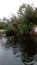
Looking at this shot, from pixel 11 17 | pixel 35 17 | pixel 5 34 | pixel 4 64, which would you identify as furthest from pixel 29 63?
pixel 5 34

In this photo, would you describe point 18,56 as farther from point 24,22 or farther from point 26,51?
point 24,22

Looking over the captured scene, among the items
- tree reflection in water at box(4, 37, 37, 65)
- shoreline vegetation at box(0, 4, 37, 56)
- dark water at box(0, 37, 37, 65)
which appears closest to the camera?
dark water at box(0, 37, 37, 65)

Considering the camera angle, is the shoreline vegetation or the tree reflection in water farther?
the shoreline vegetation

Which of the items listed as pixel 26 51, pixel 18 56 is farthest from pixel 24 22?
pixel 18 56

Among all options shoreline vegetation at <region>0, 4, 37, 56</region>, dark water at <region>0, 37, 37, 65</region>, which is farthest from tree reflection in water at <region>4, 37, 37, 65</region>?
shoreline vegetation at <region>0, 4, 37, 56</region>

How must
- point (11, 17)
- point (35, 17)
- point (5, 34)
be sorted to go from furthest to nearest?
1. point (5, 34)
2. point (11, 17)
3. point (35, 17)

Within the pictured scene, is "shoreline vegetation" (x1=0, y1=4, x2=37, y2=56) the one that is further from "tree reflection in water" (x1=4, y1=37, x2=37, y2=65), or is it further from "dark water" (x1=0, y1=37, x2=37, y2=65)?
"dark water" (x1=0, y1=37, x2=37, y2=65)

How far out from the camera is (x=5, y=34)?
113ft

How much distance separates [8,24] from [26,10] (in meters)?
4.44

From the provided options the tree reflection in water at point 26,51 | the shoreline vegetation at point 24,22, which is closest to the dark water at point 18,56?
the tree reflection in water at point 26,51

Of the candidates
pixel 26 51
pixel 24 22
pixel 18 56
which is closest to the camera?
pixel 18 56

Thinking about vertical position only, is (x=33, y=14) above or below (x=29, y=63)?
above

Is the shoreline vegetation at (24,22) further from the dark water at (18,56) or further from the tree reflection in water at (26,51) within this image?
the dark water at (18,56)

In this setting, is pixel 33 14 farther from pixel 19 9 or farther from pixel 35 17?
pixel 19 9
